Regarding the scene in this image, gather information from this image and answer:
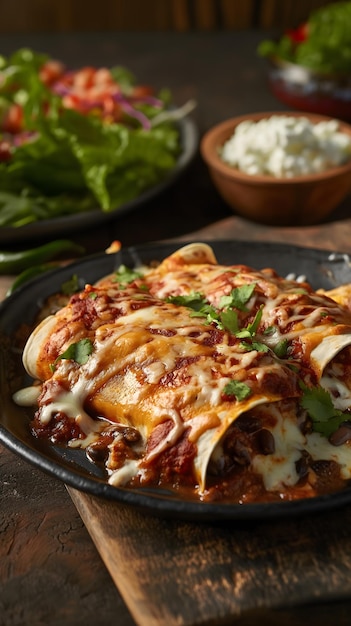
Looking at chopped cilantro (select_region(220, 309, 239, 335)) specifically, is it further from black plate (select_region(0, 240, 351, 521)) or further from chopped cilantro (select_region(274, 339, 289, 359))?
black plate (select_region(0, 240, 351, 521))

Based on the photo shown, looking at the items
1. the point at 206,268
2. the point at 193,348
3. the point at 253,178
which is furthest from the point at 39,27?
the point at 193,348

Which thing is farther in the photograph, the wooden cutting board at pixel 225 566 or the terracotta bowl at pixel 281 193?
the terracotta bowl at pixel 281 193

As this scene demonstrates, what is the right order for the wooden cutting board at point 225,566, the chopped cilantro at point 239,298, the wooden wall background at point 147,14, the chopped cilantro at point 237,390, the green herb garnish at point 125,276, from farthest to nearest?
the wooden wall background at point 147,14
the green herb garnish at point 125,276
the chopped cilantro at point 239,298
the chopped cilantro at point 237,390
the wooden cutting board at point 225,566

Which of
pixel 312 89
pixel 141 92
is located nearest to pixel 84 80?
pixel 141 92

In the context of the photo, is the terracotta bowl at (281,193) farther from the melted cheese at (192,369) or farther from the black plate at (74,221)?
the melted cheese at (192,369)

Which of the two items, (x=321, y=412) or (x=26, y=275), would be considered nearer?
(x=321, y=412)

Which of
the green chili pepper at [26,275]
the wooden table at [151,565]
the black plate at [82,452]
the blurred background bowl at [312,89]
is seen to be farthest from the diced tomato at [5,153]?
the wooden table at [151,565]

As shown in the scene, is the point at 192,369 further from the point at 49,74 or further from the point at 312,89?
the point at 49,74
